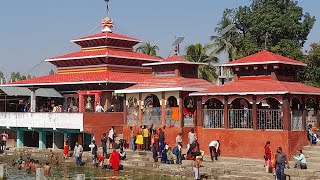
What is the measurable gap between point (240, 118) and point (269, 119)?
1574 millimetres

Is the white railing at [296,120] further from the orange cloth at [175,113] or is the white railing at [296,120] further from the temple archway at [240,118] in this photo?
the orange cloth at [175,113]

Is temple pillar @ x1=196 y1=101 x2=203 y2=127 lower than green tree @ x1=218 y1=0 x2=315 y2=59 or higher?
lower

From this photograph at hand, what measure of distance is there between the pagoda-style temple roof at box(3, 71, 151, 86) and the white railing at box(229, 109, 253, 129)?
1035 cm

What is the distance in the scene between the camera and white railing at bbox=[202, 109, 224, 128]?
2614cm

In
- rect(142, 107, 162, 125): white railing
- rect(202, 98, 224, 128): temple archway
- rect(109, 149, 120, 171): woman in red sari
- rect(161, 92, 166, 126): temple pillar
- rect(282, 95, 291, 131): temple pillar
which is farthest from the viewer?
rect(142, 107, 162, 125): white railing

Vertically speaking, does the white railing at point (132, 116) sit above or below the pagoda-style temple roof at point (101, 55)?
below

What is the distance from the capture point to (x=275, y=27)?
41.4 meters

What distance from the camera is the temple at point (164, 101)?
80.7 ft

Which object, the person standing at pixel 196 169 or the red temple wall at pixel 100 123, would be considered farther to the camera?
the red temple wall at pixel 100 123

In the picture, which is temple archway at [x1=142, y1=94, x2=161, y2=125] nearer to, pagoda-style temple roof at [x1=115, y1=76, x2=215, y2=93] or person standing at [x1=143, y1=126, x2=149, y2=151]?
pagoda-style temple roof at [x1=115, y1=76, x2=215, y2=93]

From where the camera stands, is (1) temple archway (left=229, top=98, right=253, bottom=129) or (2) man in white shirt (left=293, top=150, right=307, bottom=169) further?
(1) temple archway (left=229, top=98, right=253, bottom=129)

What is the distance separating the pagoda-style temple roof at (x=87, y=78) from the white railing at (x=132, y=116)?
307cm

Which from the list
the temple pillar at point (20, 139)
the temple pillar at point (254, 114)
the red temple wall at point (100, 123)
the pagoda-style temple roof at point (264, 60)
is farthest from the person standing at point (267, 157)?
the temple pillar at point (20, 139)

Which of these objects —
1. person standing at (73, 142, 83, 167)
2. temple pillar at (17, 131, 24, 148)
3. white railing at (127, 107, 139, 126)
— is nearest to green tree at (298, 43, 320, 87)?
white railing at (127, 107, 139, 126)
